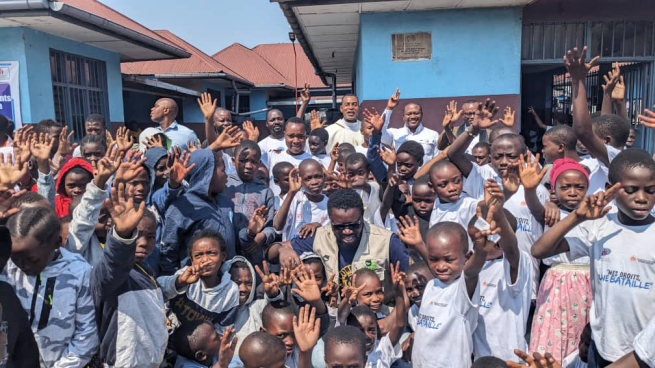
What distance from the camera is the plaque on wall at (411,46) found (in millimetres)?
7430

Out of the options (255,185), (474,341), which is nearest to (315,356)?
(474,341)

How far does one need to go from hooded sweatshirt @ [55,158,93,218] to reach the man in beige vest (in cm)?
138

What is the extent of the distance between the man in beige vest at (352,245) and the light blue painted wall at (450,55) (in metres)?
4.75

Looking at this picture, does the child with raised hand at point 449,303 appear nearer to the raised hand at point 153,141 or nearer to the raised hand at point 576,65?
the raised hand at point 576,65

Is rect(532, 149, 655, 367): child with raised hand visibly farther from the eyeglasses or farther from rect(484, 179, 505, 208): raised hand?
the eyeglasses

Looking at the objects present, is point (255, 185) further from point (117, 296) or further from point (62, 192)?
point (117, 296)

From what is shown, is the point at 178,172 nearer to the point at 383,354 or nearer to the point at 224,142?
the point at 224,142

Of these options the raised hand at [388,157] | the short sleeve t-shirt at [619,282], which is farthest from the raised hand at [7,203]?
the raised hand at [388,157]

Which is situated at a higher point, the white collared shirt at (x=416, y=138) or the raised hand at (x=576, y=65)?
the raised hand at (x=576, y=65)

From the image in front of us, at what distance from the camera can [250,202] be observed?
3838 millimetres

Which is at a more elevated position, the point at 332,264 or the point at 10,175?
the point at 10,175

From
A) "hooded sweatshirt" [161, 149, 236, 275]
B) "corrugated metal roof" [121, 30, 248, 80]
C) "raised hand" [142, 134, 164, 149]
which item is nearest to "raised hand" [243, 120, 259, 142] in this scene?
"raised hand" [142, 134, 164, 149]

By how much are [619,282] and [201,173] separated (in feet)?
8.09

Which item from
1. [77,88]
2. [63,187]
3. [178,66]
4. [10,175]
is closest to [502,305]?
[10,175]
